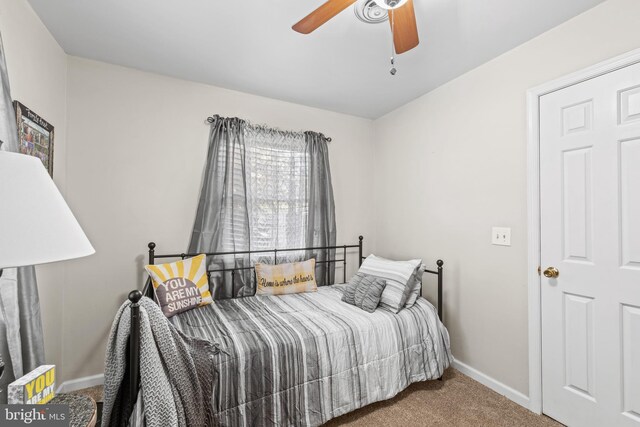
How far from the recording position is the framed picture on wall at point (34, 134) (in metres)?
1.56

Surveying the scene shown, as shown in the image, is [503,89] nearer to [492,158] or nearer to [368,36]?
[492,158]

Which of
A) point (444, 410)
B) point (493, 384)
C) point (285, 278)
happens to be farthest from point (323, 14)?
point (493, 384)

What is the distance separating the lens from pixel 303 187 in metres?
3.06

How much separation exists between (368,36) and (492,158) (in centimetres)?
127

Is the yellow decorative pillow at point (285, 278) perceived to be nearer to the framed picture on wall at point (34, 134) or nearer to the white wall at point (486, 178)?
the white wall at point (486, 178)

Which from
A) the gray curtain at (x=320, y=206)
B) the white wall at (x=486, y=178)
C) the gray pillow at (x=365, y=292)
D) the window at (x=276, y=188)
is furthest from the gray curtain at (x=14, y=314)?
the white wall at (x=486, y=178)

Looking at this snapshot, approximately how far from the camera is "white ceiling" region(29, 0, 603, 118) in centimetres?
167

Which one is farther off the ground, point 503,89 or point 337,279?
point 503,89

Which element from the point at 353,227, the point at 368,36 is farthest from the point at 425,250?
the point at 368,36

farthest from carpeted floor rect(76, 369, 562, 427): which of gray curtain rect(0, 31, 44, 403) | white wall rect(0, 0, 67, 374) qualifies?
gray curtain rect(0, 31, 44, 403)

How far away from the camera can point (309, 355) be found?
1746 millimetres

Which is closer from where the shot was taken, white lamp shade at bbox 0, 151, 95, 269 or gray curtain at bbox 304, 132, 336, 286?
white lamp shade at bbox 0, 151, 95, 269

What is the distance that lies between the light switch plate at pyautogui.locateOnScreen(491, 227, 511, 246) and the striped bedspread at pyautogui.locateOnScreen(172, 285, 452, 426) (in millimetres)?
709

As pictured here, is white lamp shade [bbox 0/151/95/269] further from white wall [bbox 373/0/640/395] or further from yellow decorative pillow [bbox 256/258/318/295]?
white wall [bbox 373/0/640/395]
